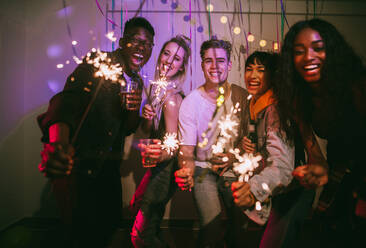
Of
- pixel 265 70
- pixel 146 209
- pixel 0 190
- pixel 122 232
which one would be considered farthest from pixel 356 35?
pixel 0 190

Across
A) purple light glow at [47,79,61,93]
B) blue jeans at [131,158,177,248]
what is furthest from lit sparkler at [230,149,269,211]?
purple light glow at [47,79,61,93]

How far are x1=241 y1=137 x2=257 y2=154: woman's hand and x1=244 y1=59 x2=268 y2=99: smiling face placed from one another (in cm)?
35

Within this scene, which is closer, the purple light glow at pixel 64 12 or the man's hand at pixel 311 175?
the man's hand at pixel 311 175

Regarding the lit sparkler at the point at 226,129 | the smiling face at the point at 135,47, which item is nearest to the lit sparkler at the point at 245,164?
the lit sparkler at the point at 226,129

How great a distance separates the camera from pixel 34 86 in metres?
1.98

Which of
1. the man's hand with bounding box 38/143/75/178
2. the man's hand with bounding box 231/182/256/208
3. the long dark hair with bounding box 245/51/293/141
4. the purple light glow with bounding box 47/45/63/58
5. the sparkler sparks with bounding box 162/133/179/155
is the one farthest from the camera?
the purple light glow with bounding box 47/45/63/58

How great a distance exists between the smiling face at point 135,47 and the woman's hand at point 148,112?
0.34m

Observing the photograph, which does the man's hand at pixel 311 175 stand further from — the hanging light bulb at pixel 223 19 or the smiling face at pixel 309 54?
the hanging light bulb at pixel 223 19

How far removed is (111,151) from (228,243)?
3.92ft

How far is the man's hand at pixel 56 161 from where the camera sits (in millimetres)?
1347

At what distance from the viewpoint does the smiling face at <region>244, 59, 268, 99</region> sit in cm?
167

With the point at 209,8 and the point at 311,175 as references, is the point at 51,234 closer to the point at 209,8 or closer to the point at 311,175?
the point at 311,175

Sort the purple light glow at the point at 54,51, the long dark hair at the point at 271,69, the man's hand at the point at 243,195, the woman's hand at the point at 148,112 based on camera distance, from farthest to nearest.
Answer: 1. the purple light glow at the point at 54,51
2. the woman's hand at the point at 148,112
3. the long dark hair at the point at 271,69
4. the man's hand at the point at 243,195

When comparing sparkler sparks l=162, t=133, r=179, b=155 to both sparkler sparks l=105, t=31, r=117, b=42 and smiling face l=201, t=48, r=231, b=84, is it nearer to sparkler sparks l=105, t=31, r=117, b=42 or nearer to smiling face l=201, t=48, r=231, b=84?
smiling face l=201, t=48, r=231, b=84
